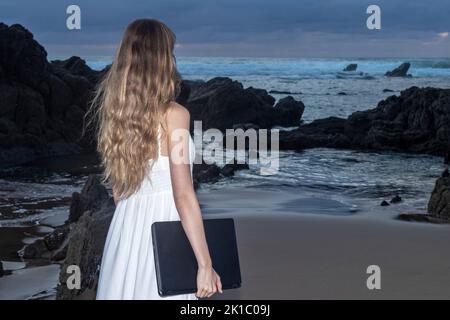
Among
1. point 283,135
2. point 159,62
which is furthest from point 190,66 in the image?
point 159,62

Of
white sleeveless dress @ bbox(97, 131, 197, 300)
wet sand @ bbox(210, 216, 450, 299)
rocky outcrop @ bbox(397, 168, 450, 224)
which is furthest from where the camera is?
rocky outcrop @ bbox(397, 168, 450, 224)

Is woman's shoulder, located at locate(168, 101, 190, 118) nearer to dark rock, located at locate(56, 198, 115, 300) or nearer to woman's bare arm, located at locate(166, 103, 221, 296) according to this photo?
woman's bare arm, located at locate(166, 103, 221, 296)

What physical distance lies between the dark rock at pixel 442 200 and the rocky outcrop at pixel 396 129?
10.9 meters

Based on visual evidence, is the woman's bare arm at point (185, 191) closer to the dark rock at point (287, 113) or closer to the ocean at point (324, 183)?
the ocean at point (324, 183)

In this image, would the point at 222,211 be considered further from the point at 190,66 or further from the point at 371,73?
the point at 371,73

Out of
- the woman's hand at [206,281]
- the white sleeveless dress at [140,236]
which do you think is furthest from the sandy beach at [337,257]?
the woman's hand at [206,281]

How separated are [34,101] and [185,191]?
1979cm

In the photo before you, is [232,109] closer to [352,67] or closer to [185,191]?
[185,191]

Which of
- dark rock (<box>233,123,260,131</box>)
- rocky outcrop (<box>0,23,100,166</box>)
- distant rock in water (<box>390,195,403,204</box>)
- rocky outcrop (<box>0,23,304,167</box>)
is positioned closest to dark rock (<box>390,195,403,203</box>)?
distant rock in water (<box>390,195,403,204</box>)

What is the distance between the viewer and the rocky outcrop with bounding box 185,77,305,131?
27406 mm

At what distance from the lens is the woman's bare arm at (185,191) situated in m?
2.75

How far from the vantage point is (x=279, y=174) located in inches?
744

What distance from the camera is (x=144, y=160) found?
2926mm
